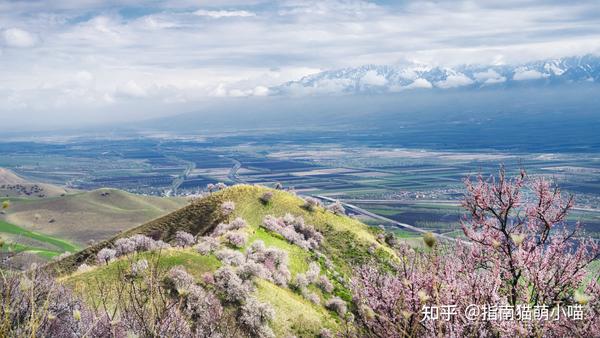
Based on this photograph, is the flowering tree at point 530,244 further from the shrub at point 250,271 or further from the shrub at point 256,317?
the shrub at point 250,271

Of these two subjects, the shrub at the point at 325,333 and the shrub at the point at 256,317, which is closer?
the shrub at the point at 256,317

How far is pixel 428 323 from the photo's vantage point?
11.1m

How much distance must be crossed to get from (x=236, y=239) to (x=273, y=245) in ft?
18.8

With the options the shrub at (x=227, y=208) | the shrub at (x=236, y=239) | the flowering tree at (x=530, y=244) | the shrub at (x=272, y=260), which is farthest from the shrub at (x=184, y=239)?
the flowering tree at (x=530, y=244)

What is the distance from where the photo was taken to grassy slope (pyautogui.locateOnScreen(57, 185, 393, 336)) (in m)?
36.2

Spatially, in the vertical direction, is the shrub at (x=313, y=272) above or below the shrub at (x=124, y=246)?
below

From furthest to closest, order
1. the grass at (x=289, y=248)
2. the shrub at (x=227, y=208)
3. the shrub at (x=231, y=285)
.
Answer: the shrub at (x=227, y=208) → the grass at (x=289, y=248) → the shrub at (x=231, y=285)

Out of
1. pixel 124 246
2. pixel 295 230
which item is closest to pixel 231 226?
pixel 295 230

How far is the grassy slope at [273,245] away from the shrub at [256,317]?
108cm

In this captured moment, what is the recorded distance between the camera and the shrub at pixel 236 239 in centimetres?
4628

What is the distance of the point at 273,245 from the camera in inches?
2008

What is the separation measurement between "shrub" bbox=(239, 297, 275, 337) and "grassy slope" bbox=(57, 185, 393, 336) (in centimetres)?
108

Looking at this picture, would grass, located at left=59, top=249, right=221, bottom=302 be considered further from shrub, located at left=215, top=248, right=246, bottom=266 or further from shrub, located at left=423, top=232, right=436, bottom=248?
shrub, located at left=423, top=232, right=436, bottom=248

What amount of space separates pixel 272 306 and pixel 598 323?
2512 centimetres
